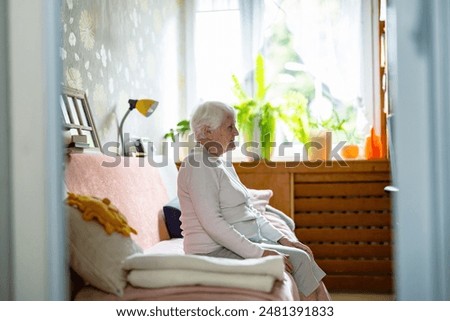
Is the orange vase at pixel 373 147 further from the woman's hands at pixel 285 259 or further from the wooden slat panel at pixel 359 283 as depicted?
the woman's hands at pixel 285 259

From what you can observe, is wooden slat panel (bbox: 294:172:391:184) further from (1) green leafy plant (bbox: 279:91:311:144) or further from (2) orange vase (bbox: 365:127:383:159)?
(1) green leafy plant (bbox: 279:91:311:144)

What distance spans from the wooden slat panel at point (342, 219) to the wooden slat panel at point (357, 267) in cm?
23

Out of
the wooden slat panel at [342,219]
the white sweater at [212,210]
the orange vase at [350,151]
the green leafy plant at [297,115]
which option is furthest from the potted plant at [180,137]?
the white sweater at [212,210]

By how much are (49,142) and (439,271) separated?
870mm

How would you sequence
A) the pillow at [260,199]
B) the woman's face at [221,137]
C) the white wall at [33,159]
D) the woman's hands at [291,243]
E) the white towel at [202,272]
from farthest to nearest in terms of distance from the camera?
the pillow at [260,199] → the woman's hands at [291,243] → the woman's face at [221,137] → the white towel at [202,272] → the white wall at [33,159]

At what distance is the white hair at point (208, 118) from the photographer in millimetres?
2184

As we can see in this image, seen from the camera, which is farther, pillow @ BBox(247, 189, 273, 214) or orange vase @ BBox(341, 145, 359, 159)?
orange vase @ BBox(341, 145, 359, 159)

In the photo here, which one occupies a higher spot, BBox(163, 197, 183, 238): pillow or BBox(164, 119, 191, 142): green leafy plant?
BBox(164, 119, 191, 142): green leafy plant

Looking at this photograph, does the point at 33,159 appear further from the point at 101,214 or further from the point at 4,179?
the point at 101,214

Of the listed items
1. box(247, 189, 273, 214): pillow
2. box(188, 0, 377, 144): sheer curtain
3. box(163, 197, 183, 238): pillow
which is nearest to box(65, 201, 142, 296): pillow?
box(163, 197, 183, 238): pillow

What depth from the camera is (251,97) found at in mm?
4414

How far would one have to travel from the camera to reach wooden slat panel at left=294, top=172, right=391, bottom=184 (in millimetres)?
3633

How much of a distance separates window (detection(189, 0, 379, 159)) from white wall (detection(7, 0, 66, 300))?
3044mm
